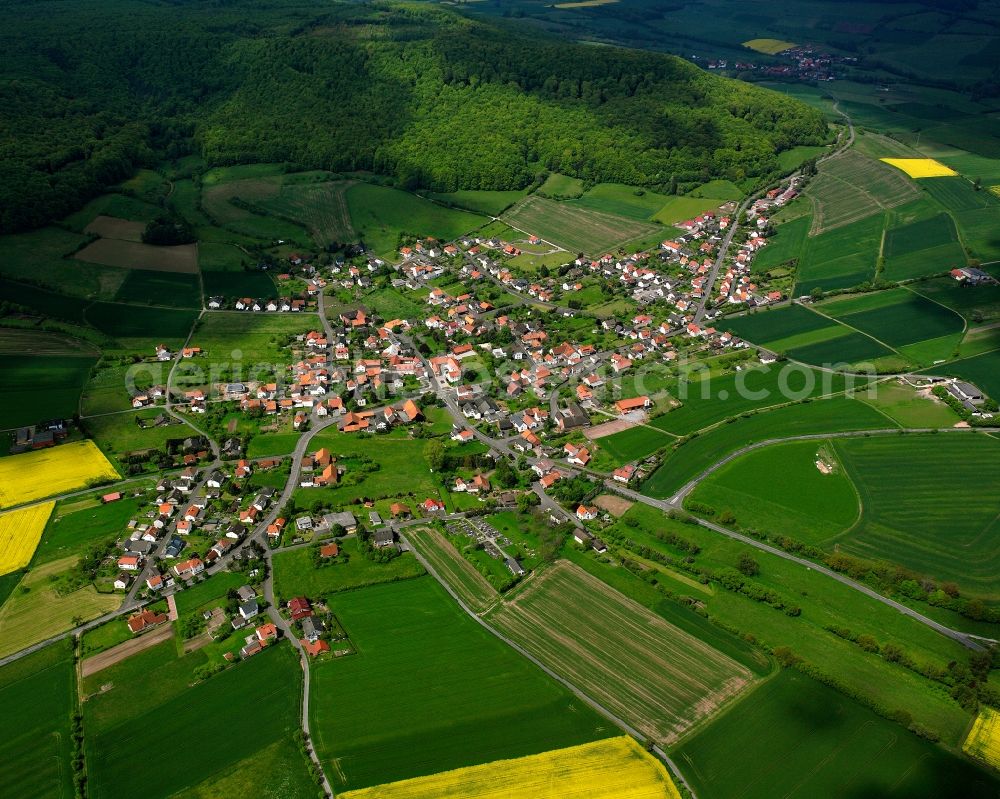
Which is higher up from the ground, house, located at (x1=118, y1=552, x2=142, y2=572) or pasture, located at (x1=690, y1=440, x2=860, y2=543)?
pasture, located at (x1=690, y1=440, x2=860, y2=543)

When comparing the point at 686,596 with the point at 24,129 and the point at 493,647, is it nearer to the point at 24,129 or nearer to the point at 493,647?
the point at 493,647

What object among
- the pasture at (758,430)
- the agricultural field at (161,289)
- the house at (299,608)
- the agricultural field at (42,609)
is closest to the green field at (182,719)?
the house at (299,608)

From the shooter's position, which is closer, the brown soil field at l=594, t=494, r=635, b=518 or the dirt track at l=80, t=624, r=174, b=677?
the dirt track at l=80, t=624, r=174, b=677

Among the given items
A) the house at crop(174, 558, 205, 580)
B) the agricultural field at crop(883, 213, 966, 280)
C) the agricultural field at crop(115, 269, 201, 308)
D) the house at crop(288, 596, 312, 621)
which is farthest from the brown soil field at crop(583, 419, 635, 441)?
the agricultural field at crop(115, 269, 201, 308)

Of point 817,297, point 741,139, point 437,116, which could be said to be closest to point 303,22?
point 437,116

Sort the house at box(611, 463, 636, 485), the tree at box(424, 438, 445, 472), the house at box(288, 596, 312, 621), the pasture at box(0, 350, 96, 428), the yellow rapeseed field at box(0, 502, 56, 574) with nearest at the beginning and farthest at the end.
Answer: the house at box(288, 596, 312, 621), the yellow rapeseed field at box(0, 502, 56, 574), the house at box(611, 463, 636, 485), the tree at box(424, 438, 445, 472), the pasture at box(0, 350, 96, 428)

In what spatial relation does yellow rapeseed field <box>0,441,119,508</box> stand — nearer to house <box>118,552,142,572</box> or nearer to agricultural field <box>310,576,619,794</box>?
house <box>118,552,142,572</box>
